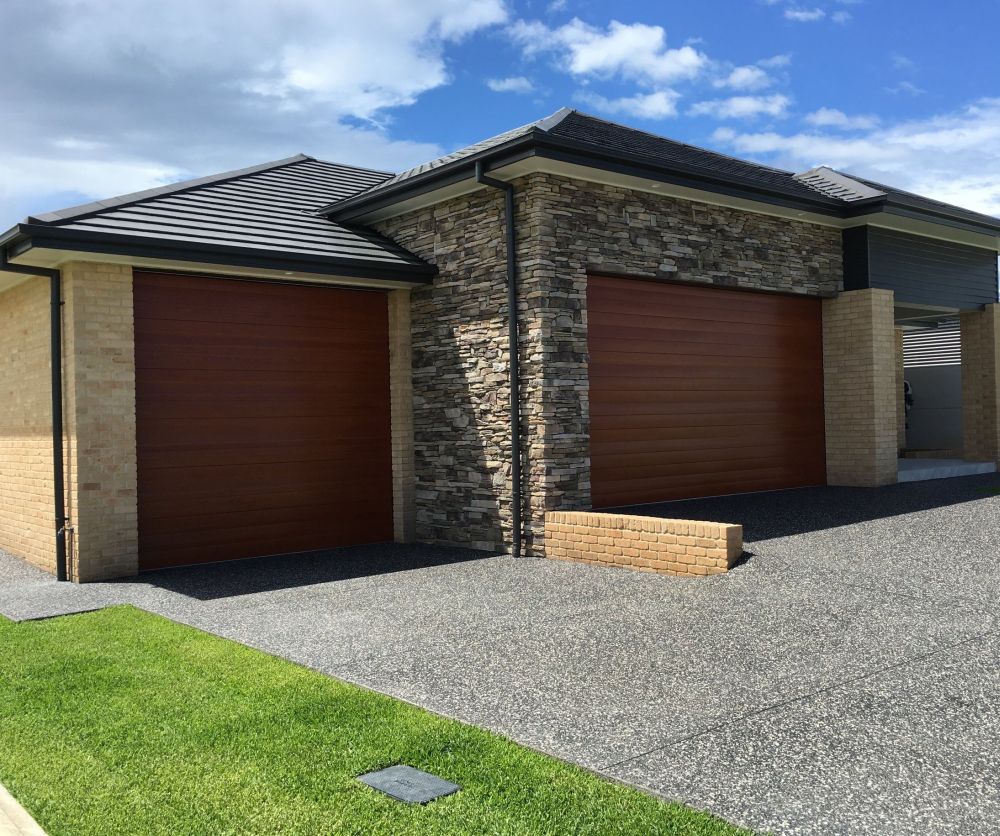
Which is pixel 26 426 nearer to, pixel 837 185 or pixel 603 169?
pixel 603 169

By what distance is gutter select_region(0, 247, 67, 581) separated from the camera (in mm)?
9570

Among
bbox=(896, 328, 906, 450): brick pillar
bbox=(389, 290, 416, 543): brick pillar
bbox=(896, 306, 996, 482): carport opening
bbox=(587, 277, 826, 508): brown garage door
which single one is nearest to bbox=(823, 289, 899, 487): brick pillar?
bbox=(587, 277, 826, 508): brown garage door

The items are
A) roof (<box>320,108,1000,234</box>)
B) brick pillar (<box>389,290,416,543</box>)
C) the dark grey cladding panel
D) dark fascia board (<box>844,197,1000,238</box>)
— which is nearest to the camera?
roof (<box>320,108,1000,234</box>)

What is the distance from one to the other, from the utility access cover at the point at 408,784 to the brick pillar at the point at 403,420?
757 cm

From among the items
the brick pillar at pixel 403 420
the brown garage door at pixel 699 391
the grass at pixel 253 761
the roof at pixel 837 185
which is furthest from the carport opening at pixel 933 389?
the grass at pixel 253 761

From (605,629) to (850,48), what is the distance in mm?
9420

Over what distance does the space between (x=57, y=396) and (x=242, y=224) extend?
2.95m

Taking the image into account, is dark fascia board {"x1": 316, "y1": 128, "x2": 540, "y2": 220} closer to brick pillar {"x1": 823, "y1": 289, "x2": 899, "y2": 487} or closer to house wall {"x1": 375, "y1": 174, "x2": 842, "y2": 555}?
house wall {"x1": 375, "y1": 174, "x2": 842, "y2": 555}

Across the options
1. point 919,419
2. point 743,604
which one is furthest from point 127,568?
point 919,419

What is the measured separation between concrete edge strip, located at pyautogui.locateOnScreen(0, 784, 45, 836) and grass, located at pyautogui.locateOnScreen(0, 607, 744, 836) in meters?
0.05

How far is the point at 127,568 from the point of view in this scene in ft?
31.7

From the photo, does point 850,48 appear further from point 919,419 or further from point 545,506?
point 919,419

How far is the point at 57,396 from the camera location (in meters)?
9.66

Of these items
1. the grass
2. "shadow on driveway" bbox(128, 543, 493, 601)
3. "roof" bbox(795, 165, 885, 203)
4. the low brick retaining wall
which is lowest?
"shadow on driveway" bbox(128, 543, 493, 601)
